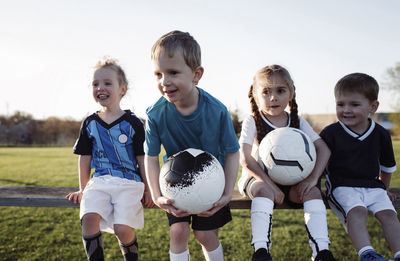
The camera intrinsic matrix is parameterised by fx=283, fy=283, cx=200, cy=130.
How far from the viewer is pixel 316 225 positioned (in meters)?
2.27

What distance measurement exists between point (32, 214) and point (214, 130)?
255 inches

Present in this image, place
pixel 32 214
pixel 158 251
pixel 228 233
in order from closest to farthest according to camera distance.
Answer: pixel 158 251 < pixel 228 233 < pixel 32 214

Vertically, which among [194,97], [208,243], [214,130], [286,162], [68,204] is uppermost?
[194,97]

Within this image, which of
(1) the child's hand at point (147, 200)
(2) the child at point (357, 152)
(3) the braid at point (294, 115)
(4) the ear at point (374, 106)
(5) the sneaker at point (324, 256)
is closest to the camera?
(5) the sneaker at point (324, 256)

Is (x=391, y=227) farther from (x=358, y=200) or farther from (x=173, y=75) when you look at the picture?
(x=173, y=75)

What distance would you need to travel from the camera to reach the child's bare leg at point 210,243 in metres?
2.51

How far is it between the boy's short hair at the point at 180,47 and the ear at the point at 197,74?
1.5 inches

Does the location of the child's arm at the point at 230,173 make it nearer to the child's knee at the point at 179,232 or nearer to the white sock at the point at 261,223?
the white sock at the point at 261,223

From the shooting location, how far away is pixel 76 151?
3.02 metres

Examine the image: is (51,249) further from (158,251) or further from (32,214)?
(32,214)

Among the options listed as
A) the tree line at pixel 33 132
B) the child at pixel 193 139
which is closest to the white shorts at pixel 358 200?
the child at pixel 193 139

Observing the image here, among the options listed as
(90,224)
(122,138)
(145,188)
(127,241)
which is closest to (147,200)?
(145,188)

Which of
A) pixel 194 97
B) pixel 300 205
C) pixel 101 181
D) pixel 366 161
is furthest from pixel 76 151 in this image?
pixel 366 161

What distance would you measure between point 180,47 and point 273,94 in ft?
3.87
